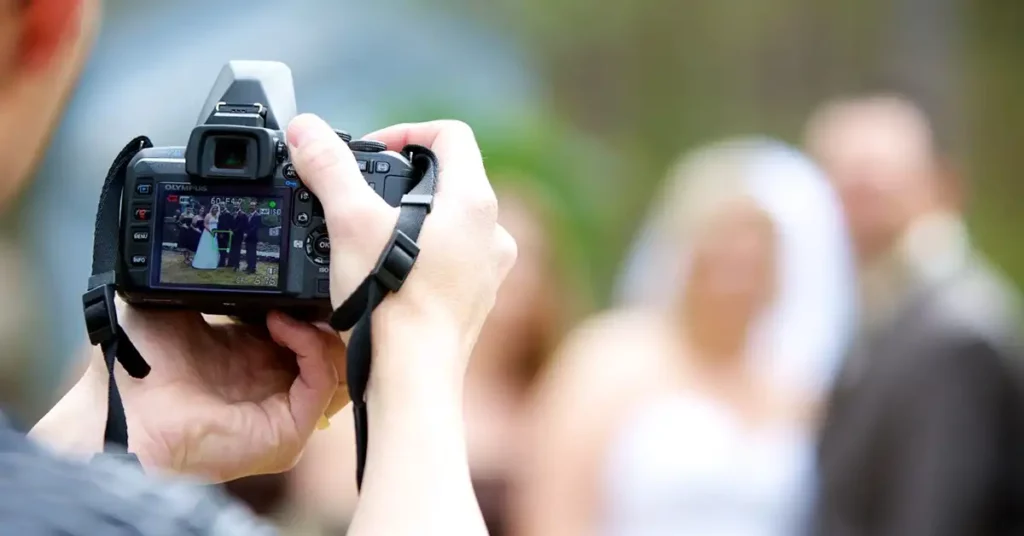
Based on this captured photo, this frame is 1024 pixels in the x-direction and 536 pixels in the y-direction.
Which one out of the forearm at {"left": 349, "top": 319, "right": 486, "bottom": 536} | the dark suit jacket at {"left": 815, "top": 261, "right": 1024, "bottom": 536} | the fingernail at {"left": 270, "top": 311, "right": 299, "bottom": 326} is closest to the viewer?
the forearm at {"left": 349, "top": 319, "right": 486, "bottom": 536}

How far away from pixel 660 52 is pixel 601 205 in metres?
0.57

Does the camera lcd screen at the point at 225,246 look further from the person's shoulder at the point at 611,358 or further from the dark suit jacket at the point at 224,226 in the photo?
the person's shoulder at the point at 611,358

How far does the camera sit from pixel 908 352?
82.7 inches

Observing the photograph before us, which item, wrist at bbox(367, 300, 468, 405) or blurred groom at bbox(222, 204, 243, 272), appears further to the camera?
blurred groom at bbox(222, 204, 243, 272)

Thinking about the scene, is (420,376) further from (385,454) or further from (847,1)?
(847,1)

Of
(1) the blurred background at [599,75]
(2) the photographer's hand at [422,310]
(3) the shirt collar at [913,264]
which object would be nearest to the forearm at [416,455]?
(2) the photographer's hand at [422,310]

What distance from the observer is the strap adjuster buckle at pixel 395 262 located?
798 mm

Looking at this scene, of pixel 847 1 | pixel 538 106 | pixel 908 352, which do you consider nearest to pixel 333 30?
pixel 538 106

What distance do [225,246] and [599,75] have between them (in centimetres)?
331

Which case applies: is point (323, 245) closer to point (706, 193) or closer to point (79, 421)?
point (79, 421)

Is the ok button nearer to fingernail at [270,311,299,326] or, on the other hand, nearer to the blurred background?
fingernail at [270,311,299,326]

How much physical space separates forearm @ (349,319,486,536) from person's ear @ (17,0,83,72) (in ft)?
0.94

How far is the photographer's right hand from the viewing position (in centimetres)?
80

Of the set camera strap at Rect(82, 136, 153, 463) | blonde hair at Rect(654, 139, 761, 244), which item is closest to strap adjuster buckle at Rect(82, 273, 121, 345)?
camera strap at Rect(82, 136, 153, 463)
